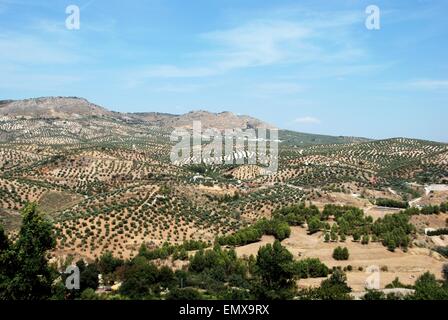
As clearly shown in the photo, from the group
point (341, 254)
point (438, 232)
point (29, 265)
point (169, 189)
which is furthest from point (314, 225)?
point (29, 265)

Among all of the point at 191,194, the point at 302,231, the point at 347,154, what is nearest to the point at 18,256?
the point at 302,231

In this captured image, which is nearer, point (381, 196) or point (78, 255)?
point (78, 255)

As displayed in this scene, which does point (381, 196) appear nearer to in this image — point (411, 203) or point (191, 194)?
point (411, 203)

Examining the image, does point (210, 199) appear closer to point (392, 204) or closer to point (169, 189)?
point (169, 189)

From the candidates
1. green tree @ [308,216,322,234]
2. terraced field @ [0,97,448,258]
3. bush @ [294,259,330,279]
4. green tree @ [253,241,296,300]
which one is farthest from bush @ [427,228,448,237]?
green tree @ [253,241,296,300]

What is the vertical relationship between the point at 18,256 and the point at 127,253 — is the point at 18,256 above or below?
above
